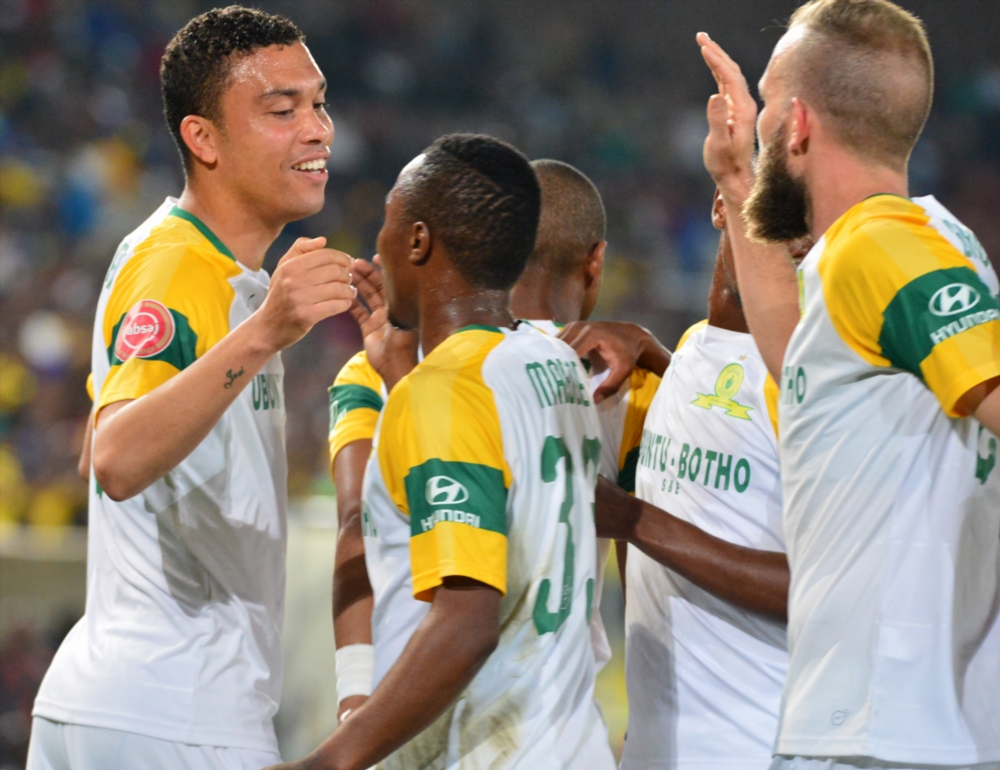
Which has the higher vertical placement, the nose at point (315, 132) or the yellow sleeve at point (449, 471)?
the nose at point (315, 132)

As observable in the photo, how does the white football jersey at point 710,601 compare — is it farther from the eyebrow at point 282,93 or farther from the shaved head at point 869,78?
the eyebrow at point 282,93

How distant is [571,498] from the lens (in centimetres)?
246

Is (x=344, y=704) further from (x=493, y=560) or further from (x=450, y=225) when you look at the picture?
(x=450, y=225)

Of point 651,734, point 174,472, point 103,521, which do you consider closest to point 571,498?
point 651,734

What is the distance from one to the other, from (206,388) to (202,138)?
900mm

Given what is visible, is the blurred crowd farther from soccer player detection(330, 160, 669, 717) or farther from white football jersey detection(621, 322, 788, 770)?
white football jersey detection(621, 322, 788, 770)

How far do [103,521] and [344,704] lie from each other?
29.9 inches

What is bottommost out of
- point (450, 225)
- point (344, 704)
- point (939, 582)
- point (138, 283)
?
point (344, 704)

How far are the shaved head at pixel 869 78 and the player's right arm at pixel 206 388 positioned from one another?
1077 millimetres

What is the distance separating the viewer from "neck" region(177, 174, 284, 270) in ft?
10.3

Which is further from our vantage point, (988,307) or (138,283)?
(138,283)

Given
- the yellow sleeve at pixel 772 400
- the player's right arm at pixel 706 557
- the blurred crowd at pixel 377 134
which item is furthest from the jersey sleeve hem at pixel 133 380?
the blurred crowd at pixel 377 134

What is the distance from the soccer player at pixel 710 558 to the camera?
2730mm

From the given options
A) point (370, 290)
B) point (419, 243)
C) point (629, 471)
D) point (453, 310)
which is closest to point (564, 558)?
point (453, 310)
